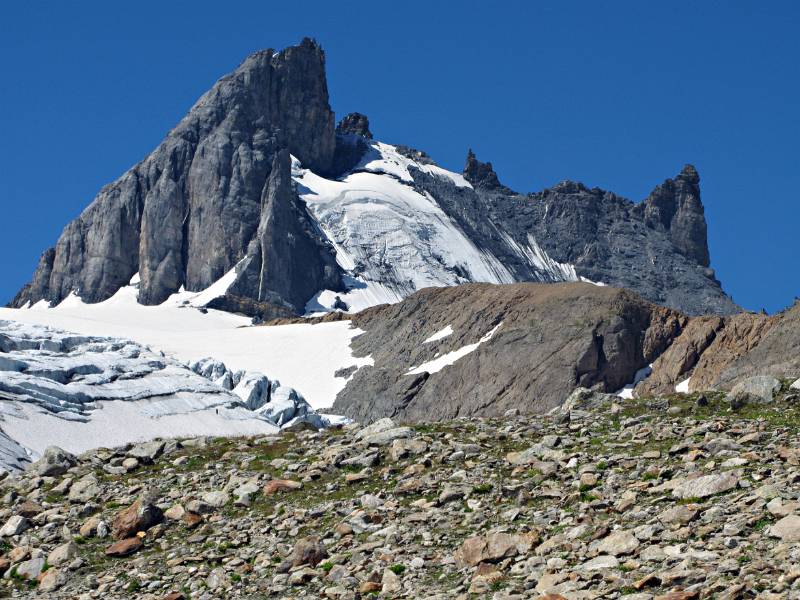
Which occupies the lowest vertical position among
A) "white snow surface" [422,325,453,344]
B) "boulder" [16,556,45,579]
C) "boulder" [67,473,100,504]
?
"boulder" [16,556,45,579]

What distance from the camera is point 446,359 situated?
13912 cm

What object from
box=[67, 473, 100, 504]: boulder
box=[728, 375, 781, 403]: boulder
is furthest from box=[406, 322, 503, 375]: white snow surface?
box=[67, 473, 100, 504]: boulder

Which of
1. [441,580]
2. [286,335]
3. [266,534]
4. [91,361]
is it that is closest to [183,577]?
[266,534]

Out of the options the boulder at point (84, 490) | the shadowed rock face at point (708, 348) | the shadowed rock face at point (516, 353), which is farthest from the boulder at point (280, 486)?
the shadowed rock face at point (516, 353)

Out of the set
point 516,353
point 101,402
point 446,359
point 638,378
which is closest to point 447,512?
point 101,402

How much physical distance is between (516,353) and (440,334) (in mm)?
18089

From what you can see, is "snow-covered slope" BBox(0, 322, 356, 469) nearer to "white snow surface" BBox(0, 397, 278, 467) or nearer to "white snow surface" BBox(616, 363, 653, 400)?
"white snow surface" BBox(0, 397, 278, 467)

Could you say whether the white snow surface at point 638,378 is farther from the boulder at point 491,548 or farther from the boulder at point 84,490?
the boulder at point 491,548

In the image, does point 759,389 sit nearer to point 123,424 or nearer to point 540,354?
point 123,424

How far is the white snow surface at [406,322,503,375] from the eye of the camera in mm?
137375

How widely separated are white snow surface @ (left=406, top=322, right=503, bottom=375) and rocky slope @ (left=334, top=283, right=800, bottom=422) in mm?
161

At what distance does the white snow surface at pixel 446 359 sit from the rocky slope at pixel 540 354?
6.3 inches

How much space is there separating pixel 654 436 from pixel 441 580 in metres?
8.22

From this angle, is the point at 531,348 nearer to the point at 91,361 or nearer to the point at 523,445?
the point at 91,361
